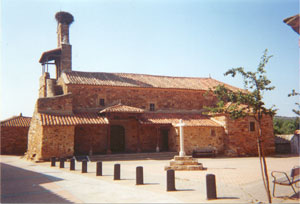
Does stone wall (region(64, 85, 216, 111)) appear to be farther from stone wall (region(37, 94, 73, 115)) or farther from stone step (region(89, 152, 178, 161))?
stone step (region(89, 152, 178, 161))

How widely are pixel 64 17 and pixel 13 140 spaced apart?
14391 mm

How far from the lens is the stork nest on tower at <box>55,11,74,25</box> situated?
25991 mm

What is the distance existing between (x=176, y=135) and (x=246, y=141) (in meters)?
6.49

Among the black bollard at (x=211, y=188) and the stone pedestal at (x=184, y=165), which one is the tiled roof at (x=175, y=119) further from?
the black bollard at (x=211, y=188)

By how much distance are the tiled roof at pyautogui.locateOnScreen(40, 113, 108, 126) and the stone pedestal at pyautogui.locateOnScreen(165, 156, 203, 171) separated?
8.10 metres

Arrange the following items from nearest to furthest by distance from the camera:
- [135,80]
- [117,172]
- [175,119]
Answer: [117,172] → [175,119] → [135,80]

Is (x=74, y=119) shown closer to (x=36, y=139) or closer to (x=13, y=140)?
(x=36, y=139)

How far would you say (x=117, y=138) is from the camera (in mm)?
22031

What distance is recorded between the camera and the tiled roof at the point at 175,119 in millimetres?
21312

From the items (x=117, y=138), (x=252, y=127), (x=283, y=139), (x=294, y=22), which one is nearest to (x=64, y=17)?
(x=117, y=138)

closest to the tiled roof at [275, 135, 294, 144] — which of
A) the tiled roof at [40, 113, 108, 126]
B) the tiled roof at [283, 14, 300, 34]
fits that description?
the tiled roof at [40, 113, 108, 126]

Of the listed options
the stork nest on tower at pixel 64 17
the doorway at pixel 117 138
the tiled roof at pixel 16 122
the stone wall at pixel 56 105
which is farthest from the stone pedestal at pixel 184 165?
the stork nest on tower at pixel 64 17

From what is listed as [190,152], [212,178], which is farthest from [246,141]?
[212,178]

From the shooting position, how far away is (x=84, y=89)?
850 inches
